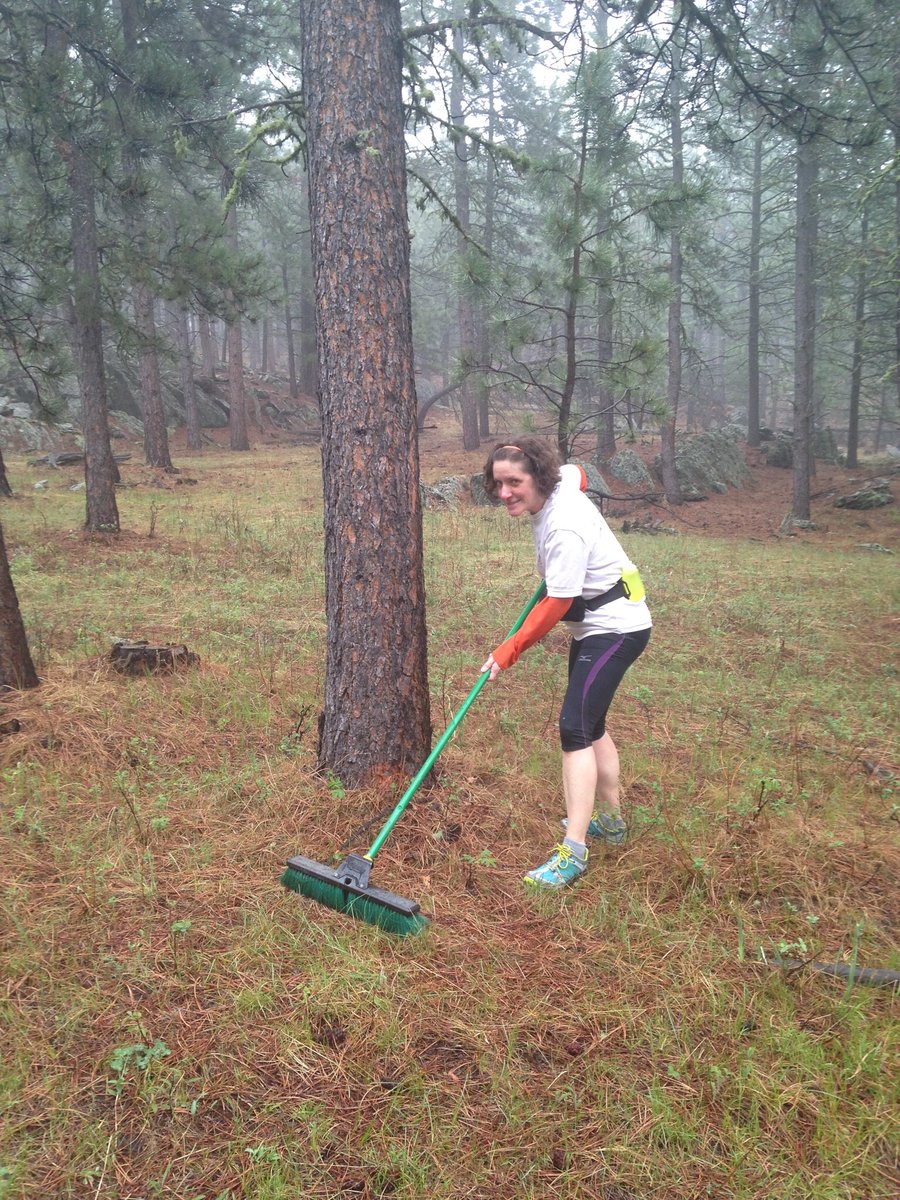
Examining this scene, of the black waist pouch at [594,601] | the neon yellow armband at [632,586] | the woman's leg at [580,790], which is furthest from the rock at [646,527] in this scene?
the woman's leg at [580,790]

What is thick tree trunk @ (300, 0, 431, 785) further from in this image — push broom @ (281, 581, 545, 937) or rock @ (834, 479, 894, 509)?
rock @ (834, 479, 894, 509)

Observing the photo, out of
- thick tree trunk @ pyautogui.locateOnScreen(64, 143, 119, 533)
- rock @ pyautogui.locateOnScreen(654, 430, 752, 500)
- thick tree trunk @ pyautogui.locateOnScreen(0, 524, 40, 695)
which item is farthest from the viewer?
rock @ pyautogui.locateOnScreen(654, 430, 752, 500)

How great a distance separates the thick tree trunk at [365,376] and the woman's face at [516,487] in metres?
0.51

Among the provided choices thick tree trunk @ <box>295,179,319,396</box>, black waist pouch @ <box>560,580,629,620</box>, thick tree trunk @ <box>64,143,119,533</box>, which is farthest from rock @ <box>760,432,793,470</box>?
black waist pouch @ <box>560,580,629,620</box>

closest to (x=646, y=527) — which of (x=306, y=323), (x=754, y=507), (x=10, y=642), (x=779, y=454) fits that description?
(x=754, y=507)

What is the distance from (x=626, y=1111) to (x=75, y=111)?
8106 millimetres

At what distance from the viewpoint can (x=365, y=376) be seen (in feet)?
11.0

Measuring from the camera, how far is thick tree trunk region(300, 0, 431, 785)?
10.9 ft

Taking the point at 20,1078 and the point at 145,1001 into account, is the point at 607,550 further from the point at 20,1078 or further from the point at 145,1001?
the point at 20,1078

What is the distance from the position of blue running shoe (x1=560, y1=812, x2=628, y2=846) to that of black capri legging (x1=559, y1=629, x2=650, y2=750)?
465mm

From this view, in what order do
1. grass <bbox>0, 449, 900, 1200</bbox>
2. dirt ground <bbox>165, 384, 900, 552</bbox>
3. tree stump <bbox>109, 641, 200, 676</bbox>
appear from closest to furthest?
grass <bbox>0, 449, 900, 1200</bbox> → tree stump <bbox>109, 641, 200, 676</bbox> → dirt ground <bbox>165, 384, 900, 552</bbox>

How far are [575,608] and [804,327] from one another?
15.4 meters

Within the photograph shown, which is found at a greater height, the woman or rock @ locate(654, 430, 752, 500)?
rock @ locate(654, 430, 752, 500)

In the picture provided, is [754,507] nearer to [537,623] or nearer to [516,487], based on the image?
[516,487]
